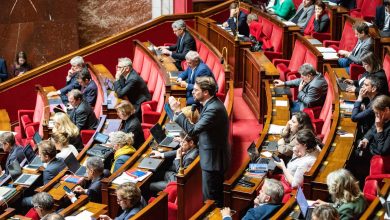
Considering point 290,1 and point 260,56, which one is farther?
point 290,1

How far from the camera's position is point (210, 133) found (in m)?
3.12

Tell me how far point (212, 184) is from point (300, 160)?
1.29 feet

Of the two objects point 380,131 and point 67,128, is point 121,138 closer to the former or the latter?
point 67,128

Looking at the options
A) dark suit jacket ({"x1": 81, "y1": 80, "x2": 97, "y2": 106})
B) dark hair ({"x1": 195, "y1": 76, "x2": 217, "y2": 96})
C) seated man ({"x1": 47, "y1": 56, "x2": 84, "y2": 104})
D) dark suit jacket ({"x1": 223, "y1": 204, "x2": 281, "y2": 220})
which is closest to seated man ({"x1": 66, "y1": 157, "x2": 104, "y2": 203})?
dark hair ({"x1": 195, "y1": 76, "x2": 217, "y2": 96})

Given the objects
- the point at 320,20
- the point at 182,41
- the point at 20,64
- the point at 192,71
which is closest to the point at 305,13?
the point at 320,20

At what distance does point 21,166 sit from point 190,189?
1.12 meters

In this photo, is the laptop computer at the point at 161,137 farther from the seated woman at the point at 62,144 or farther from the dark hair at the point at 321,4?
the dark hair at the point at 321,4

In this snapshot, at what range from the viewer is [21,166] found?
3.87 m

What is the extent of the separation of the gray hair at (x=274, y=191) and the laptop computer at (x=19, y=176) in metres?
1.34

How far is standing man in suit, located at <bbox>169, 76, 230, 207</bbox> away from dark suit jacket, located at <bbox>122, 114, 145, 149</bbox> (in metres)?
0.64

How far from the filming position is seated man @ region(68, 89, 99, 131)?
167 inches

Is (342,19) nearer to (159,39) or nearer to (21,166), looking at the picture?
(159,39)

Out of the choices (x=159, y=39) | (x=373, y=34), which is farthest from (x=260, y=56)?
(x=159, y=39)

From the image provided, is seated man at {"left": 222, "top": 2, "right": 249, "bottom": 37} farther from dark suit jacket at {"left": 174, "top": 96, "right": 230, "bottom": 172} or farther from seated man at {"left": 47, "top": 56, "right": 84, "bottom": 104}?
dark suit jacket at {"left": 174, "top": 96, "right": 230, "bottom": 172}
